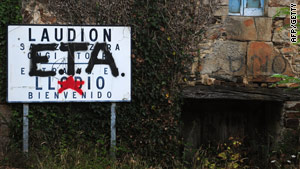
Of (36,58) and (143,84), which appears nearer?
(36,58)

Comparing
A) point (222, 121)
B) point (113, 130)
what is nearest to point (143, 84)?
point (113, 130)

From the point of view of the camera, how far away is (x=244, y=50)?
566 centimetres

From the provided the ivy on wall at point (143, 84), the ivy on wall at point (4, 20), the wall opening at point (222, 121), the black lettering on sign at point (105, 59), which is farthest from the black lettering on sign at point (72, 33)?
the wall opening at point (222, 121)

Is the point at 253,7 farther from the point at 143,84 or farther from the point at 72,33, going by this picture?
the point at 72,33

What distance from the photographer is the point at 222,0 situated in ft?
18.4

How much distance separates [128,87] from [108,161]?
109cm

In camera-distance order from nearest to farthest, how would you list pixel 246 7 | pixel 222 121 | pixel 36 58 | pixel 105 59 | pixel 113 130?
pixel 36 58 → pixel 105 59 → pixel 113 130 → pixel 246 7 → pixel 222 121

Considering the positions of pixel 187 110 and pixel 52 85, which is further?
pixel 187 110

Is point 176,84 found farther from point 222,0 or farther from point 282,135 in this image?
point 282,135

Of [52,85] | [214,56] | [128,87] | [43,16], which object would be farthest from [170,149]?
[43,16]

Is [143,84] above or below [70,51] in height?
below

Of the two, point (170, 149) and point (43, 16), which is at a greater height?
point (43, 16)

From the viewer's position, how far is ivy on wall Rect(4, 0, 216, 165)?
17.9 feet

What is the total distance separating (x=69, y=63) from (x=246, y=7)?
2876 millimetres
